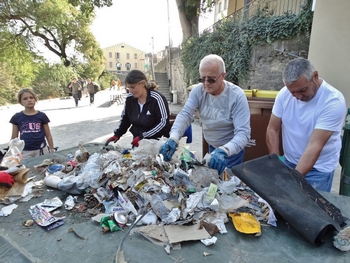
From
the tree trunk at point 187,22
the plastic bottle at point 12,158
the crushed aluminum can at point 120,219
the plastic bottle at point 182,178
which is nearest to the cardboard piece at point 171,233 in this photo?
the crushed aluminum can at point 120,219

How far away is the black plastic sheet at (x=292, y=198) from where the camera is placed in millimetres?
1085

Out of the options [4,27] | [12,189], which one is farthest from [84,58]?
[12,189]

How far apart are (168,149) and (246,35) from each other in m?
6.86

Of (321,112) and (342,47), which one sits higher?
(342,47)

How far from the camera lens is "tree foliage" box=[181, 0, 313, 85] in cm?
623

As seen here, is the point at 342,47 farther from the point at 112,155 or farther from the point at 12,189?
the point at 12,189

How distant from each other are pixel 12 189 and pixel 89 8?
861 centimetres

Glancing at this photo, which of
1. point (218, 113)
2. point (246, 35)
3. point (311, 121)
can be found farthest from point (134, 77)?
point (246, 35)

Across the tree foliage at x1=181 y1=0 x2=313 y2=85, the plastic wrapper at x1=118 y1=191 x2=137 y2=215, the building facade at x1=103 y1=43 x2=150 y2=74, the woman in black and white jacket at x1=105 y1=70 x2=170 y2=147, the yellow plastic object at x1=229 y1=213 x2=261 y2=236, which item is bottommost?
the yellow plastic object at x1=229 y1=213 x2=261 y2=236

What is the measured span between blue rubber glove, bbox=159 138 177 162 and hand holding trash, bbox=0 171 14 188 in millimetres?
1073

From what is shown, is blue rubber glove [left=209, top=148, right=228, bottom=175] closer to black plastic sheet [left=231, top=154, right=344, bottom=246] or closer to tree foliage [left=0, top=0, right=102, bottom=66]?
black plastic sheet [left=231, top=154, right=344, bottom=246]

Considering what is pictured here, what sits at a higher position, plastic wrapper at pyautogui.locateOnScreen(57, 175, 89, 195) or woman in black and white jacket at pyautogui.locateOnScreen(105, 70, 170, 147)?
woman in black and white jacket at pyautogui.locateOnScreen(105, 70, 170, 147)

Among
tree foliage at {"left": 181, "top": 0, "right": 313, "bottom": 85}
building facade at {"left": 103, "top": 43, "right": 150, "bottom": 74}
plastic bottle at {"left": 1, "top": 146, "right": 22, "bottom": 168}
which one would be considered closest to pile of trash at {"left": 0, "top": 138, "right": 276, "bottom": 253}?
plastic bottle at {"left": 1, "top": 146, "right": 22, "bottom": 168}

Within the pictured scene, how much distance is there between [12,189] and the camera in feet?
5.13
